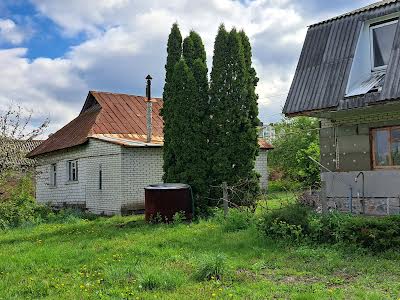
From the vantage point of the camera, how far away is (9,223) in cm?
1364

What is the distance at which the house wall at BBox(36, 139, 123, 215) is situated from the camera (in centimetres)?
1711

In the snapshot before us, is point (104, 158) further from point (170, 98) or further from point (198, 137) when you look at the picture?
point (198, 137)

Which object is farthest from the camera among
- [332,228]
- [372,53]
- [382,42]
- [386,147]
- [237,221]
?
[372,53]

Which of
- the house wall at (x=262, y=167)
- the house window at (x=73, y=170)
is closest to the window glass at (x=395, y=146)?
the house wall at (x=262, y=167)

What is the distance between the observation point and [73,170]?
2039 centimetres

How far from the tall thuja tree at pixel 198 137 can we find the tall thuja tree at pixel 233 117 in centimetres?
26

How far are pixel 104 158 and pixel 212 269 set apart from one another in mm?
11952

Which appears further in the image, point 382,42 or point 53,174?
point 53,174

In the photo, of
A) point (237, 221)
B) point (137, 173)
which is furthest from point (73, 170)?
point (237, 221)

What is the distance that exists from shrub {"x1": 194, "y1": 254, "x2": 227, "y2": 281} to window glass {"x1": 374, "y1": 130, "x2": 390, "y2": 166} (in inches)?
265

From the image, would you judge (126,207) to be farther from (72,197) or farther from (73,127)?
(73,127)

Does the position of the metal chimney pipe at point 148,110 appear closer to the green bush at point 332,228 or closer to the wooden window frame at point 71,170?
the wooden window frame at point 71,170

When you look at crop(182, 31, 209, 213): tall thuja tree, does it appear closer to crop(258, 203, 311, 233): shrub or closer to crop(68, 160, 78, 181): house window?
crop(258, 203, 311, 233): shrub

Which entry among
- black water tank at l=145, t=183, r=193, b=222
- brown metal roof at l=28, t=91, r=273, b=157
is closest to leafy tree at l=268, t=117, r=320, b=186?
brown metal roof at l=28, t=91, r=273, b=157
